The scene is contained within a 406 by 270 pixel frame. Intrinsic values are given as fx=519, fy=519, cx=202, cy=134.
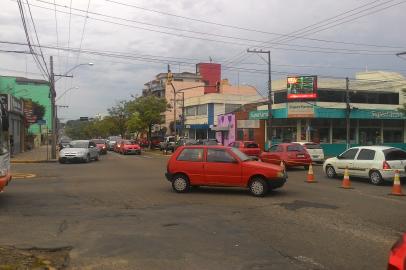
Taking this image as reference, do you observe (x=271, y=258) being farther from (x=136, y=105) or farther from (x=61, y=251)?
(x=136, y=105)

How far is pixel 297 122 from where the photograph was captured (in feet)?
154

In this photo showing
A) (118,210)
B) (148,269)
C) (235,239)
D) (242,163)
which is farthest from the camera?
(242,163)

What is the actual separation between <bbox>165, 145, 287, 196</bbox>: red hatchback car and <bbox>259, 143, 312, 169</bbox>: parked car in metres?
11.1

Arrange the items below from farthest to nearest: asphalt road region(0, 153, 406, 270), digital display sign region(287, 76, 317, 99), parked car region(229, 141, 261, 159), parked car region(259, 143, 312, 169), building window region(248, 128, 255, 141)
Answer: building window region(248, 128, 255, 141) → digital display sign region(287, 76, 317, 99) → parked car region(229, 141, 261, 159) → parked car region(259, 143, 312, 169) → asphalt road region(0, 153, 406, 270)

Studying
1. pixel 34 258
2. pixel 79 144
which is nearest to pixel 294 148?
pixel 79 144

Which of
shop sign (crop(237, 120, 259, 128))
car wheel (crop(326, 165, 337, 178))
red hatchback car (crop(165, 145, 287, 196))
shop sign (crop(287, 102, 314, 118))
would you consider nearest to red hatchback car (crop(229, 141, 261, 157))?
shop sign (crop(287, 102, 314, 118))

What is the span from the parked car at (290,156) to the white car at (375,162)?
558 cm

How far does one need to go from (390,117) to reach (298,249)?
140ft

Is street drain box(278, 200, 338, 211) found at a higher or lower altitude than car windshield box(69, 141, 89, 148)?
lower

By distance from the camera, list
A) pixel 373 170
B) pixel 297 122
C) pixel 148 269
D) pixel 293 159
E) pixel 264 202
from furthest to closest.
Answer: pixel 297 122
pixel 293 159
pixel 373 170
pixel 264 202
pixel 148 269

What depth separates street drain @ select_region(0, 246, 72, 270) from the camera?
6.91 meters

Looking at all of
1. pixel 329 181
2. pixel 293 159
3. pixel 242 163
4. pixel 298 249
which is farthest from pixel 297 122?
pixel 298 249

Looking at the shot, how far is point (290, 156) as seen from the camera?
26.5 meters

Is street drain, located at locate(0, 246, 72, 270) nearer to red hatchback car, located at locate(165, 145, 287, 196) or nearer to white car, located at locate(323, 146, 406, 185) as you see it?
red hatchback car, located at locate(165, 145, 287, 196)
